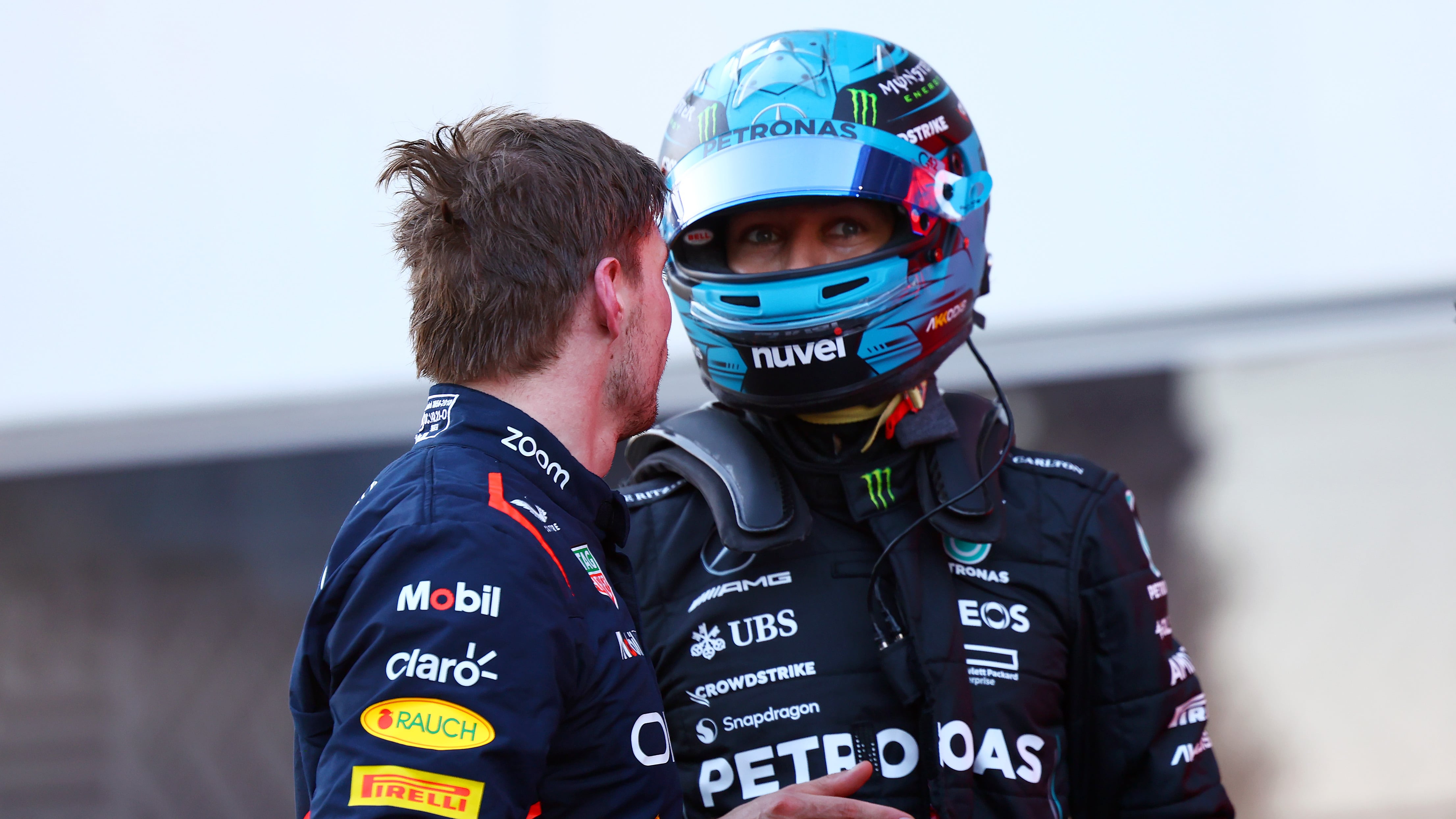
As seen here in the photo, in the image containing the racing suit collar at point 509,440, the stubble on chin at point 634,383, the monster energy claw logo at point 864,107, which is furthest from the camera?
the monster energy claw logo at point 864,107

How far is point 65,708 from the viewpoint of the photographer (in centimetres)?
228

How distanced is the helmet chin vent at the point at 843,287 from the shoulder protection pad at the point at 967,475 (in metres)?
0.23

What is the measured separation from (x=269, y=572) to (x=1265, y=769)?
7.09 ft

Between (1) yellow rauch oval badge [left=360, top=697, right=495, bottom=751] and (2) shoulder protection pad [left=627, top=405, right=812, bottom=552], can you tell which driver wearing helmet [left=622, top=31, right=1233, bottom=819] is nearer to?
(2) shoulder protection pad [left=627, top=405, right=812, bottom=552]

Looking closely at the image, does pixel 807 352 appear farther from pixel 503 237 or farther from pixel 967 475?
pixel 503 237

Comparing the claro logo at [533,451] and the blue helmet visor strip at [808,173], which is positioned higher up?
the blue helmet visor strip at [808,173]

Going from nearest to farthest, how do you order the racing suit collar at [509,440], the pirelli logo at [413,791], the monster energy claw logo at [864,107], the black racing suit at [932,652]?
the pirelli logo at [413,791] < the racing suit collar at [509,440] < the black racing suit at [932,652] < the monster energy claw logo at [864,107]

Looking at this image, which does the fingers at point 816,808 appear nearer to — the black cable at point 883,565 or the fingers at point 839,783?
the fingers at point 839,783

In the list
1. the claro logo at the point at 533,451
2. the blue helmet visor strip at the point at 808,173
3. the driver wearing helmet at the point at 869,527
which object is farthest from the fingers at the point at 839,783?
the blue helmet visor strip at the point at 808,173

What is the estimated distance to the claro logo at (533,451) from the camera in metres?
0.89

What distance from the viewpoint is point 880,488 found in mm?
1277

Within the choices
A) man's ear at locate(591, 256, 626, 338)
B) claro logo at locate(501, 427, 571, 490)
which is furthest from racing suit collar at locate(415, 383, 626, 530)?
man's ear at locate(591, 256, 626, 338)

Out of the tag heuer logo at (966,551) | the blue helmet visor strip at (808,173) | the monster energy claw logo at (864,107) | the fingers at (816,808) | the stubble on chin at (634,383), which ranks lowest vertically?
the fingers at (816,808)

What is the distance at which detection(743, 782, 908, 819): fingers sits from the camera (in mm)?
953
